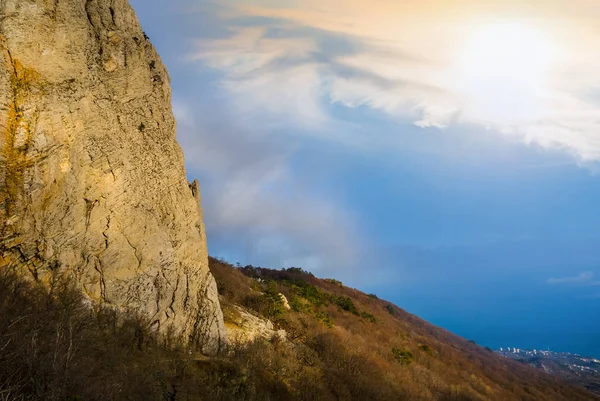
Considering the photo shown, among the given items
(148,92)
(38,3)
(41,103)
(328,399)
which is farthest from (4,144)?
(328,399)

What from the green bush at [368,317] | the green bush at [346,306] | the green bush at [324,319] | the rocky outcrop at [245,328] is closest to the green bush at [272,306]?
the rocky outcrop at [245,328]

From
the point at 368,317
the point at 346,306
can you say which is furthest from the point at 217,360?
the point at 368,317

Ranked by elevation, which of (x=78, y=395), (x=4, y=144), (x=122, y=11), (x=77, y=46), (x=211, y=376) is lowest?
(x=78, y=395)

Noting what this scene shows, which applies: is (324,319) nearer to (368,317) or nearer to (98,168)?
(368,317)

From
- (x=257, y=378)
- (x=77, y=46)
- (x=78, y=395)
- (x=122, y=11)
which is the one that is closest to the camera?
(x=78, y=395)

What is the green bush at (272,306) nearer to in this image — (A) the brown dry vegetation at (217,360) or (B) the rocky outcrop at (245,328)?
(A) the brown dry vegetation at (217,360)

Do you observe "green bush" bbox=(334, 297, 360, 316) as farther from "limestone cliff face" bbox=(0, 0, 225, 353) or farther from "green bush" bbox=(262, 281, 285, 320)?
"limestone cliff face" bbox=(0, 0, 225, 353)

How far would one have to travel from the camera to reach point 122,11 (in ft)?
53.7

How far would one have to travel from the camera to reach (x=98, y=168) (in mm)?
14289

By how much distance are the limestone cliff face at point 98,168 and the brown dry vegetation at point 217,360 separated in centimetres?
108

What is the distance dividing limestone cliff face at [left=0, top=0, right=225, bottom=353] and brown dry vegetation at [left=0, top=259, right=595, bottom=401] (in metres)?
1.08

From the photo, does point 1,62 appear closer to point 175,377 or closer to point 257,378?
point 175,377

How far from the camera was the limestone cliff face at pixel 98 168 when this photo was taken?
40.3 feet

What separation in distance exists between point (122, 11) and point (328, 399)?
64.0 ft
